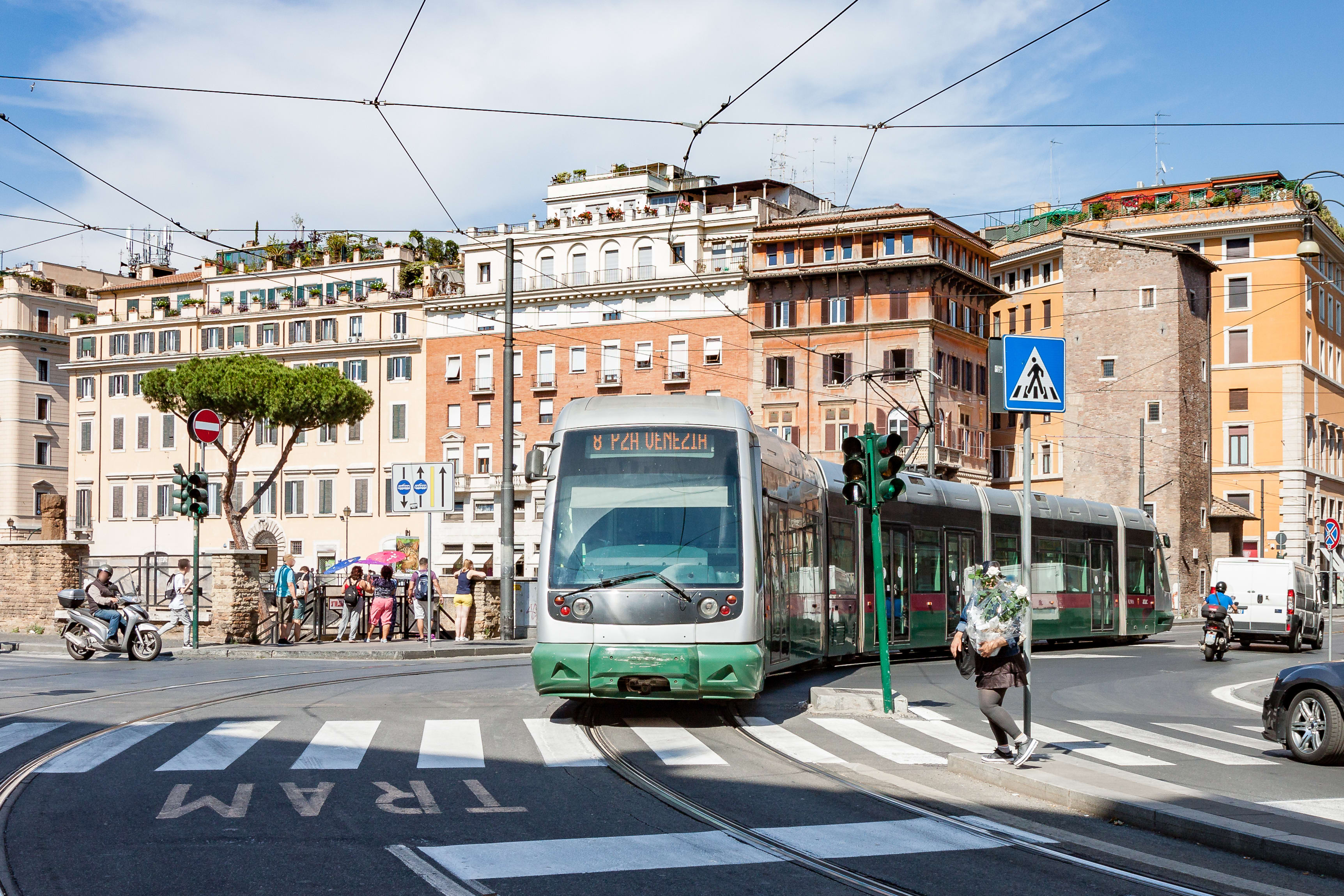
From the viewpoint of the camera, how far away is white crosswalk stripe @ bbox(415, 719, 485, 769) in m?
10.9

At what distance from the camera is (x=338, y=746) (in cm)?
1175

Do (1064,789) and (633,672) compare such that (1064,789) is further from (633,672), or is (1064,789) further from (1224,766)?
(633,672)

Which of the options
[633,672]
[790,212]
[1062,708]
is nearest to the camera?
[633,672]

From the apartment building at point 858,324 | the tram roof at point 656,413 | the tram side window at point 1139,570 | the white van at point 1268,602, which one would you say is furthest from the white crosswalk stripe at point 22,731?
the apartment building at point 858,324

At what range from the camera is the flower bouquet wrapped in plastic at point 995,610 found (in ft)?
35.3

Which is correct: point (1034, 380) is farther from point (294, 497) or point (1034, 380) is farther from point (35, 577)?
point (294, 497)

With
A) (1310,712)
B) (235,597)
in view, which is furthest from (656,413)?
(235,597)

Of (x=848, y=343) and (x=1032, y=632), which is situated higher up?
(x=848, y=343)

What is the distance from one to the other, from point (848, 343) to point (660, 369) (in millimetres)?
8898

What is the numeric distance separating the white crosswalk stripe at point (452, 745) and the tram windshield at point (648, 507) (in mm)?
1586

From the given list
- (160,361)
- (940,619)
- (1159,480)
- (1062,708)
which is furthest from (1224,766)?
(160,361)

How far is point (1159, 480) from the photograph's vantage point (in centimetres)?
7006

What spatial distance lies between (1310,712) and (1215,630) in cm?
1694

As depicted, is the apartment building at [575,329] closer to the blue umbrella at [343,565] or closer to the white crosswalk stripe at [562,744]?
the blue umbrella at [343,565]
